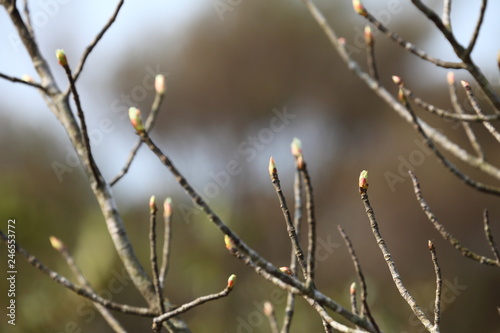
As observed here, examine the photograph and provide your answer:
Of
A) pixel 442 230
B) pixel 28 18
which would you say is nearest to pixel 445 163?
pixel 442 230

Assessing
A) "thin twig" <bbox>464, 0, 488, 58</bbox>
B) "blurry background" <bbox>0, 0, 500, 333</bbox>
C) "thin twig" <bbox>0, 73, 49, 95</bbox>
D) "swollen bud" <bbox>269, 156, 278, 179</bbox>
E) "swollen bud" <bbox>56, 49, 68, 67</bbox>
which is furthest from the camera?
"blurry background" <bbox>0, 0, 500, 333</bbox>

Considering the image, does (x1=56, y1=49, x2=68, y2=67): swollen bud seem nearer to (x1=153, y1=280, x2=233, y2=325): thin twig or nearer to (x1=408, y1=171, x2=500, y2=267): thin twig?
(x1=153, y1=280, x2=233, y2=325): thin twig

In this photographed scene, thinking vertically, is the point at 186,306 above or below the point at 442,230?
above

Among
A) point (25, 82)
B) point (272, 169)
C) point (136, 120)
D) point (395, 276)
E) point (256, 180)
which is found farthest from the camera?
point (256, 180)

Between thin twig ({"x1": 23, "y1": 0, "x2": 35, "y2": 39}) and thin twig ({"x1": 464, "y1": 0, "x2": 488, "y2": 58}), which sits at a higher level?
thin twig ({"x1": 23, "y1": 0, "x2": 35, "y2": 39})

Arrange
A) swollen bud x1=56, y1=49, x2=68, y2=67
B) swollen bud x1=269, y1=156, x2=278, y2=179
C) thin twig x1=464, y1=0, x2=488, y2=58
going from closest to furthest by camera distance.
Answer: swollen bud x1=269, y1=156, x2=278, y2=179, thin twig x1=464, y1=0, x2=488, y2=58, swollen bud x1=56, y1=49, x2=68, y2=67

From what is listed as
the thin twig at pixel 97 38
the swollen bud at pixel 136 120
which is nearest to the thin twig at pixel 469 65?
the swollen bud at pixel 136 120

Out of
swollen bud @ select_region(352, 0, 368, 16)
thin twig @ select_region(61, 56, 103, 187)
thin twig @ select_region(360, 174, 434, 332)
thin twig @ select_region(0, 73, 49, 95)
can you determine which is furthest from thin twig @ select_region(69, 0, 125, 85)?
thin twig @ select_region(360, 174, 434, 332)

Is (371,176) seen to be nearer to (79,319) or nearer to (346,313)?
(79,319)

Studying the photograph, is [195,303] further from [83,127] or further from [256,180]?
[256,180]

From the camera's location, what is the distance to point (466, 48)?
1.01m

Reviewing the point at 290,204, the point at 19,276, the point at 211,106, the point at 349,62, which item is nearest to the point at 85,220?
the point at 19,276

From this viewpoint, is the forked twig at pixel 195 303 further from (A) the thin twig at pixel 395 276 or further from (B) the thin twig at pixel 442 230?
(B) the thin twig at pixel 442 230

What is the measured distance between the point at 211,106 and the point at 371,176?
381 cm
